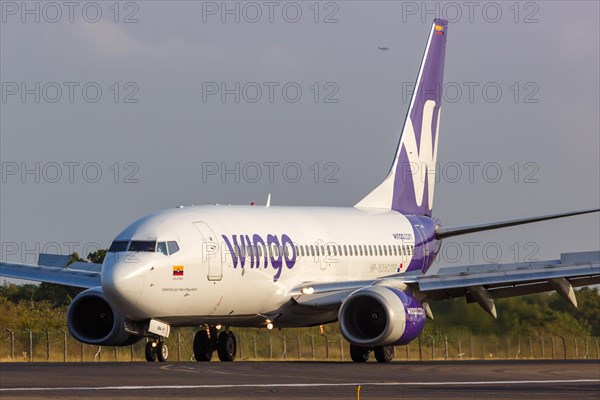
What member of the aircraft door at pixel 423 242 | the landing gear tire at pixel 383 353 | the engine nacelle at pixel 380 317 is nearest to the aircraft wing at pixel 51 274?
the engine nacelle at pixel 380 317

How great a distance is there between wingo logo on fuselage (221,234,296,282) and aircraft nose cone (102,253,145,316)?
319 cm

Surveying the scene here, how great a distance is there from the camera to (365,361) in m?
36.9

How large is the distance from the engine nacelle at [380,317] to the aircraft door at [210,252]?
322cm

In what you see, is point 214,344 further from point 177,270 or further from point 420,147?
point 420,147

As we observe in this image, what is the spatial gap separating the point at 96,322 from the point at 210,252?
4.45 metres

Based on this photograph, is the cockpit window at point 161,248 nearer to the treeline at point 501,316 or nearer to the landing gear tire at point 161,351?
the landing gear tire at point 161,351

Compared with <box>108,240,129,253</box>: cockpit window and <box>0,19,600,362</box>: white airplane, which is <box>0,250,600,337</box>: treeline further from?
<box>108,240,129,253</box>: cockpit window

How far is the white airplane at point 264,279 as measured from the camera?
32781mm

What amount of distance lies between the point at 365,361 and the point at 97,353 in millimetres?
12253

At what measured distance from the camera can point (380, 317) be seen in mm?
35125

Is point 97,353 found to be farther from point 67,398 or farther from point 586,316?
point 67,398

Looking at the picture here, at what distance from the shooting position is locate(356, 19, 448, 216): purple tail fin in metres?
45.4

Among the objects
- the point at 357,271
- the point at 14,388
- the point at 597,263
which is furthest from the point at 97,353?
the point at 14,388

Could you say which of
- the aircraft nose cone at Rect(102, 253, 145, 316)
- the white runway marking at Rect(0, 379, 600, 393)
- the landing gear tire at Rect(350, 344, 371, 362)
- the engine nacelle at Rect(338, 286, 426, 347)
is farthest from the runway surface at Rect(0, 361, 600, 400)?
the landing gear tire at Rect(350, 344, 371, 362)
